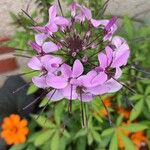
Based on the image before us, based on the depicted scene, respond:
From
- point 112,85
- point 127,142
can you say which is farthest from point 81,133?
point 112,85

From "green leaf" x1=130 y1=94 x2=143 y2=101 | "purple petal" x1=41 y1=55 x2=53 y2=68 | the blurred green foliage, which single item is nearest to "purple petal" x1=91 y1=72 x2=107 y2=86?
"purple petal" x1=41 y1=55 x2=53 y2=68

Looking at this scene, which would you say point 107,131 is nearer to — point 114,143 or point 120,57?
point 114,143

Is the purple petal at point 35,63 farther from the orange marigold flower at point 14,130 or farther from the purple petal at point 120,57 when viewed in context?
the orange marigold flower at point 14,130

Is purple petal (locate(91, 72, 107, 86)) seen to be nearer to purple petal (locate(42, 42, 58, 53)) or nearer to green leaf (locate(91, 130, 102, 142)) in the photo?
purple petal (locate(42, 42, 58, 53))

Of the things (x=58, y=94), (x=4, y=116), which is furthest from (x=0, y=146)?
(x=58, y=94)

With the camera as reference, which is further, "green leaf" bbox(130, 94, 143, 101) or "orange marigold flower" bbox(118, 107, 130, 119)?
"orange marigold flower" bbox(118, 107, 130, 119)

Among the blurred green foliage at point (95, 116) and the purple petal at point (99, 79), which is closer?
the purple petal at point (99, 79)

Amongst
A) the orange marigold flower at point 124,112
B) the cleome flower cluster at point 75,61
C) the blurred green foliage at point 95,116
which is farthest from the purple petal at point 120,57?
the orange marigold flower at point 124,112
